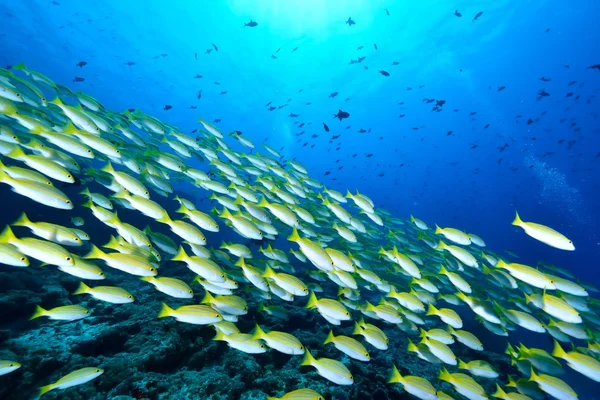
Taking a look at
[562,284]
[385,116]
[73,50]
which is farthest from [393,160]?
[562,284]

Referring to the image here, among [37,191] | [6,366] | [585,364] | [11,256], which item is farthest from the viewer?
[585,364]

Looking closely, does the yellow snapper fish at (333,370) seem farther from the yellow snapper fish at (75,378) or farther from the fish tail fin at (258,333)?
the yellow snapper fish at (75,378)

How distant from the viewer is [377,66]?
41.2 metres

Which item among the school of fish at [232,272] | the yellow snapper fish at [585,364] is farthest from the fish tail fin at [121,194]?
the yellow snapper fish at [585,364]

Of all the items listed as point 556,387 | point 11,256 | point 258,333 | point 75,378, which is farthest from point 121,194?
point 556,387

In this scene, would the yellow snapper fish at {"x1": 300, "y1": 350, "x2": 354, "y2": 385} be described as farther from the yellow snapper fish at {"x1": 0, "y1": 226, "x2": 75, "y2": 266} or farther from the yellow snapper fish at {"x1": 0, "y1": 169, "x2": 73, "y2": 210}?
the yellow snapper fish at {"x1": 0, "y1": 169, "x2": 73, "y2": 210}

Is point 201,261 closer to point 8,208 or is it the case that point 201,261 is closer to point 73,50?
point 8,208

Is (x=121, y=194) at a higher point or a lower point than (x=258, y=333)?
higher

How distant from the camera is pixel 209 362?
16.4 ft

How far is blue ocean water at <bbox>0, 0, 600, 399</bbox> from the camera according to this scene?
33375 mm

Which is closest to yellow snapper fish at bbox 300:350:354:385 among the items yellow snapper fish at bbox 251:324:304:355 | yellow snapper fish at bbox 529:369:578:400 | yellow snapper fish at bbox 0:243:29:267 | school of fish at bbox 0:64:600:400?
school of fish at bbox 0:64:600:400

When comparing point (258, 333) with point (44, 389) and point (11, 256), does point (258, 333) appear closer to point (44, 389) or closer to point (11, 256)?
point (44, 389)

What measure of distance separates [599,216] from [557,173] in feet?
74.2

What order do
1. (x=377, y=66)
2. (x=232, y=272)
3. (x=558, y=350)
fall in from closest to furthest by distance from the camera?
1. (x=558, y=350)
2. (x=232, y=272)
3. (x=377, y=66)
